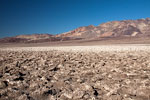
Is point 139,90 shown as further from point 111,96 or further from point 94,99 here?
point 94,99

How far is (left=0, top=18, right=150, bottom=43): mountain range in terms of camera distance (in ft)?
230

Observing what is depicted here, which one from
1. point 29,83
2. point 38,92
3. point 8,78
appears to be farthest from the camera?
point 8,78

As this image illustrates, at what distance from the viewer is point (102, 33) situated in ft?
319

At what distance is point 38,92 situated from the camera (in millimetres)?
2270

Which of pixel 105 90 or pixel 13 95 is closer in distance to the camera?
pixel 13 95

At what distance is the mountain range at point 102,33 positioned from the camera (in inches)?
2766

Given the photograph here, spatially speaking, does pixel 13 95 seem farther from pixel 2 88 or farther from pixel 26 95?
pixel 2 88

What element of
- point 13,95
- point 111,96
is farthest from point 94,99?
point 13,95

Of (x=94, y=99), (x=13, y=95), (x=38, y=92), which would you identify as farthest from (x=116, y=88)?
(x=13, y=95)

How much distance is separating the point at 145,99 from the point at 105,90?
0.62 m

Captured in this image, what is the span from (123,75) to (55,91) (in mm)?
1750

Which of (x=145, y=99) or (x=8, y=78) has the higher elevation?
(x=8, y=78)

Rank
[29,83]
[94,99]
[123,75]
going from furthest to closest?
[123,75], [29,83], [94,99]

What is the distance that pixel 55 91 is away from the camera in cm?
237
